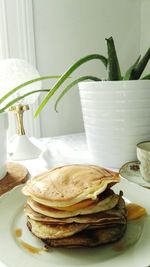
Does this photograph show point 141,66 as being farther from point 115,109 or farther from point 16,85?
point 16,85

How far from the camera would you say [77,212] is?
246 mm

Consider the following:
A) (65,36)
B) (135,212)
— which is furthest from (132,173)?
(65,36)

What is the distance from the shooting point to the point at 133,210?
0.30m

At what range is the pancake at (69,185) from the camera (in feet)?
0.81

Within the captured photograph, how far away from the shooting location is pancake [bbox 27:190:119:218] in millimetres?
247

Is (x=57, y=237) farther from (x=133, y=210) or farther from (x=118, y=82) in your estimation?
(x=118, y=82)

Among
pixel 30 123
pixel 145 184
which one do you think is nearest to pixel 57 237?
pixel 145 184

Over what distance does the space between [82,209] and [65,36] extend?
74 centimetres

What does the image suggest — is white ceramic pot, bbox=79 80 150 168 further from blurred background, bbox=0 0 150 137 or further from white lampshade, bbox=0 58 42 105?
blurred background, bbox=0 0 150 137

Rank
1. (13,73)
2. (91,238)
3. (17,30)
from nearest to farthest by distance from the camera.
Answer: (91,238) → (13,73) → (17,30)

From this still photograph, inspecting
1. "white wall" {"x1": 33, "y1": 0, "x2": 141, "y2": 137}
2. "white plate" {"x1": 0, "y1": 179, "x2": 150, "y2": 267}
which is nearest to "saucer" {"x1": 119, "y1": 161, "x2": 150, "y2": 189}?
"white plate" {"x1": 0, "y1": 179, "x2": 150, "y2": 267}

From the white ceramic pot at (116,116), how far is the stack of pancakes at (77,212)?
21cm

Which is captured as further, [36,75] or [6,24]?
[6,24]

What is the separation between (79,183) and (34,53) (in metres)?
0.67
